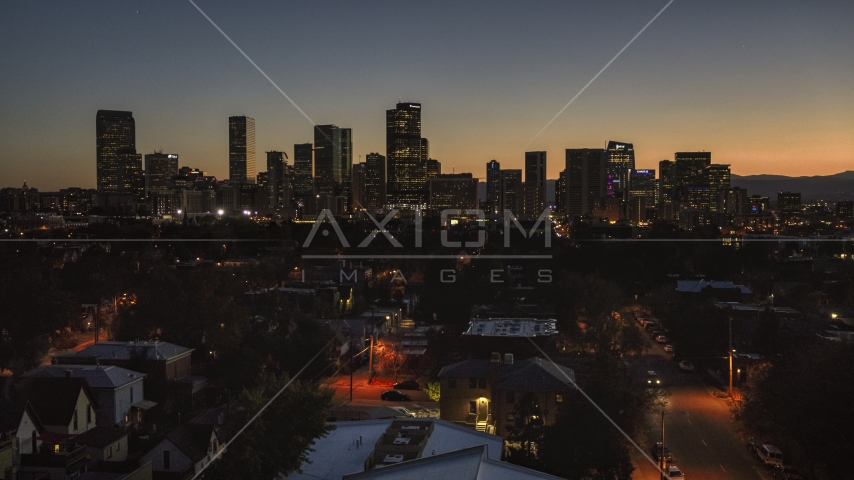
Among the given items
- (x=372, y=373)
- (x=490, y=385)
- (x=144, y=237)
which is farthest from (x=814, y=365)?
(x=144, y=237)

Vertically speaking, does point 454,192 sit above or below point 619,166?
below

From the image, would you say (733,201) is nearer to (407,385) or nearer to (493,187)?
(493,187)

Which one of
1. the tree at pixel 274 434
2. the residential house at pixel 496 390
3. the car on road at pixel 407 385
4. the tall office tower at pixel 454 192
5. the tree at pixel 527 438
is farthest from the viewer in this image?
the tall office tower at pixel 454 192

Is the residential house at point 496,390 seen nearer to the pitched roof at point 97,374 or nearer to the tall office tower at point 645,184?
the pitched roof at point 97,374

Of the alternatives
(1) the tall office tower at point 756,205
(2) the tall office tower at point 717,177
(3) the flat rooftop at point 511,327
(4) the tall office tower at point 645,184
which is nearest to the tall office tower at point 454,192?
(4) the tall office tower at point 645,184

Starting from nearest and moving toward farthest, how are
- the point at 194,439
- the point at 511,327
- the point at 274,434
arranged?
the point at 274,434
the point at 194,439
the point at 511,327

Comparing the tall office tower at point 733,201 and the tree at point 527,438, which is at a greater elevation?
the tall office tower at point 733,201

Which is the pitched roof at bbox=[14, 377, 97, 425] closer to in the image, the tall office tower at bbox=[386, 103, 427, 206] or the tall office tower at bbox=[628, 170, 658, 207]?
the tall office tower at bbox=[386, 103, 427, 206]

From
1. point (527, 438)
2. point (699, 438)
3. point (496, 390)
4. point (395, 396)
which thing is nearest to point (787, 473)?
point (699, 438)
